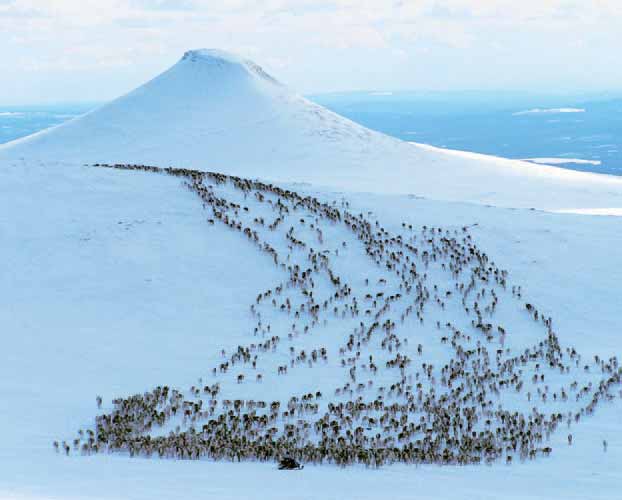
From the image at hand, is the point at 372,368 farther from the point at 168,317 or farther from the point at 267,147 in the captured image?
the point at 267,147

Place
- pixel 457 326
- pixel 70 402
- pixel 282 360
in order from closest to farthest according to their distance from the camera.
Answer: pixel 70 402
pixel 282 360
pixel 457 326

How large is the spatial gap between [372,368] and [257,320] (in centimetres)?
440

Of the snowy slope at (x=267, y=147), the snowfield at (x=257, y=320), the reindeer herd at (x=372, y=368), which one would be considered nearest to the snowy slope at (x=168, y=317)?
the snowfield at (x=257, y=320)

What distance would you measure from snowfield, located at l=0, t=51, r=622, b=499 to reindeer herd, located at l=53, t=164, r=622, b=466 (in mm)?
101

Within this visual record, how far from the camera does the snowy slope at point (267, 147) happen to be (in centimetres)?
6244

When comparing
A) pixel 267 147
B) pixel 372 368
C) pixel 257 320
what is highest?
pixel 267 147

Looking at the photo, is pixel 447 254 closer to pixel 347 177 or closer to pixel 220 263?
pixel 220 263

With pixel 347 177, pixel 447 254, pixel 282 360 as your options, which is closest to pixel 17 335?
pixel 282 360

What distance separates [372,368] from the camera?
19156 millimetres

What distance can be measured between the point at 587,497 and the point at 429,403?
5.44 metres

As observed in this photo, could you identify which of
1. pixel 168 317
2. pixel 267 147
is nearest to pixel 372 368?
pixel 168 317

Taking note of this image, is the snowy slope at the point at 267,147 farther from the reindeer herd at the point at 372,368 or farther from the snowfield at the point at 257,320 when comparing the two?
the reindeer herd at the point at 372,368

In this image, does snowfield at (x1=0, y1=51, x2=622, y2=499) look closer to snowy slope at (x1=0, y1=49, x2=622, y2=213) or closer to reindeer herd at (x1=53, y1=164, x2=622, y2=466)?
reindeer herd at (x1=53, y1=164, x2=622, y2=466)

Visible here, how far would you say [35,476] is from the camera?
11789 mm
